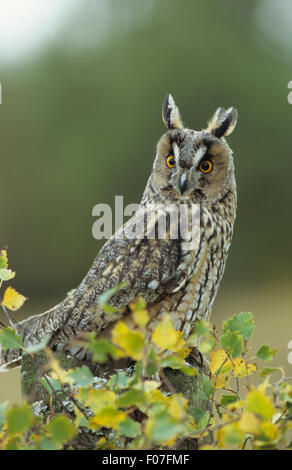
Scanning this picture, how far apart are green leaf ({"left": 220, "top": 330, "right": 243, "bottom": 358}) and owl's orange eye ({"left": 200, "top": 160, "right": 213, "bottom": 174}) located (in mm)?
1184

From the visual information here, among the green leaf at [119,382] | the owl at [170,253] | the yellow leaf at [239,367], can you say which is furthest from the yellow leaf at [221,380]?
the owl at [170,253]

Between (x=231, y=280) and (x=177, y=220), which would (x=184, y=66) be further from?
(x=177, y=220)

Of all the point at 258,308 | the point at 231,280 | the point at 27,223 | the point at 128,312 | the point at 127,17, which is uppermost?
the point at 127,17

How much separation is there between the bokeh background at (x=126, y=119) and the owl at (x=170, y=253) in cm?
707

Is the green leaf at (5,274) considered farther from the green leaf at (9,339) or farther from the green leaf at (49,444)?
the green leaf at (49,444)

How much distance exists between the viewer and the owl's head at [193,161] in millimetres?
2135

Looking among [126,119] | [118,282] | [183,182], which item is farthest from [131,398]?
[126,119]

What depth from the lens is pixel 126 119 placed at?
988cm

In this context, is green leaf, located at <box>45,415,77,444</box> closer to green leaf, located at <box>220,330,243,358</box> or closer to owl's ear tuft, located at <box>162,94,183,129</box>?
green leaf, located at <box>220,330,243,358</box>

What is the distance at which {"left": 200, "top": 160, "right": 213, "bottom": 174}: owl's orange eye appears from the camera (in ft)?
7.23

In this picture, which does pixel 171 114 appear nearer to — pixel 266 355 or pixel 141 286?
pixel 141 286

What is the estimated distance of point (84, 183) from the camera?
1017cm
